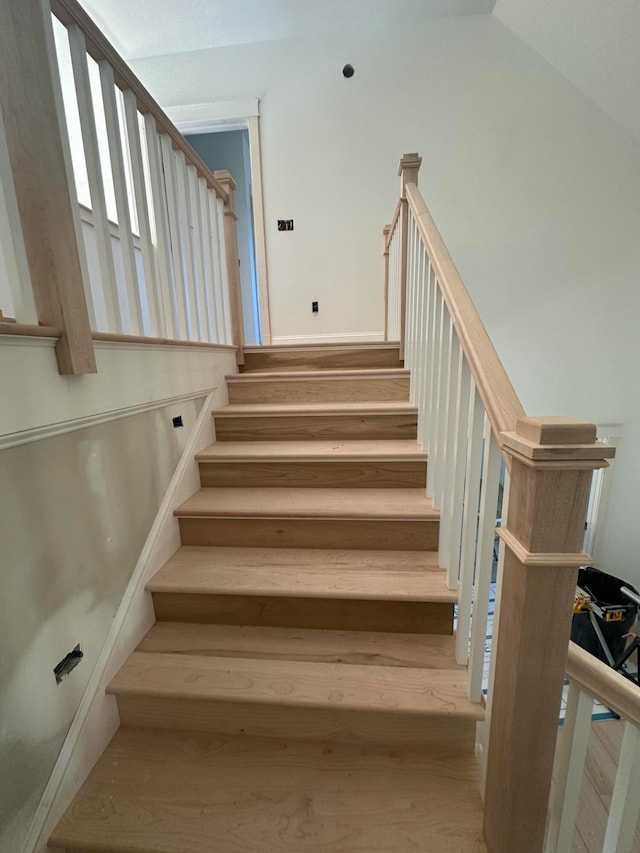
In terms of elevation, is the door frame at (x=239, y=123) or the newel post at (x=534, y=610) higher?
the door frame at (x=239, y=123)

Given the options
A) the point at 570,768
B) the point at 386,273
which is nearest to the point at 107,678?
the point at 570,768

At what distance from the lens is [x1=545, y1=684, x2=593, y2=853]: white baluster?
70 cm

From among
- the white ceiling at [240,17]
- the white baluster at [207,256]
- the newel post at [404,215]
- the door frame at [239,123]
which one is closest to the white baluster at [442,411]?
the newel post at [404,215]

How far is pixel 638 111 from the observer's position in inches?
96.9

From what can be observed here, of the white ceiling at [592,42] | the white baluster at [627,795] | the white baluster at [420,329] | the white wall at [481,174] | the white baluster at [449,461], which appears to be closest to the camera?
the white baluster at [627,795]

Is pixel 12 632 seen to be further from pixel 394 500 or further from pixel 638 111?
pixel 638 111

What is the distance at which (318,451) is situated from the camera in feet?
5.27

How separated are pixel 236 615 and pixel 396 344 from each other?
165 centimetres

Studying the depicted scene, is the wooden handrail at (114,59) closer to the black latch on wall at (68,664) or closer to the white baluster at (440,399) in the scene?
the white baluster at (440,399)

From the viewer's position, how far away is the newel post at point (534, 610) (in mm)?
551

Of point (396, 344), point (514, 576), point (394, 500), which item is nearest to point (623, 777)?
point (514, 576)

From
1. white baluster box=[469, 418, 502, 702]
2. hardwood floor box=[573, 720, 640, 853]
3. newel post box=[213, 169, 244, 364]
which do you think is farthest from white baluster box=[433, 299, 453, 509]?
hardwood floor box=[573, 720, 640, 853]

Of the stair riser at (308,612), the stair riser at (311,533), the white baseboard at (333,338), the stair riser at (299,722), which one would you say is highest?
the white baseboard at (333,338)

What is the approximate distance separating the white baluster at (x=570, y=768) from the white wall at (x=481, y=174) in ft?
9.18
